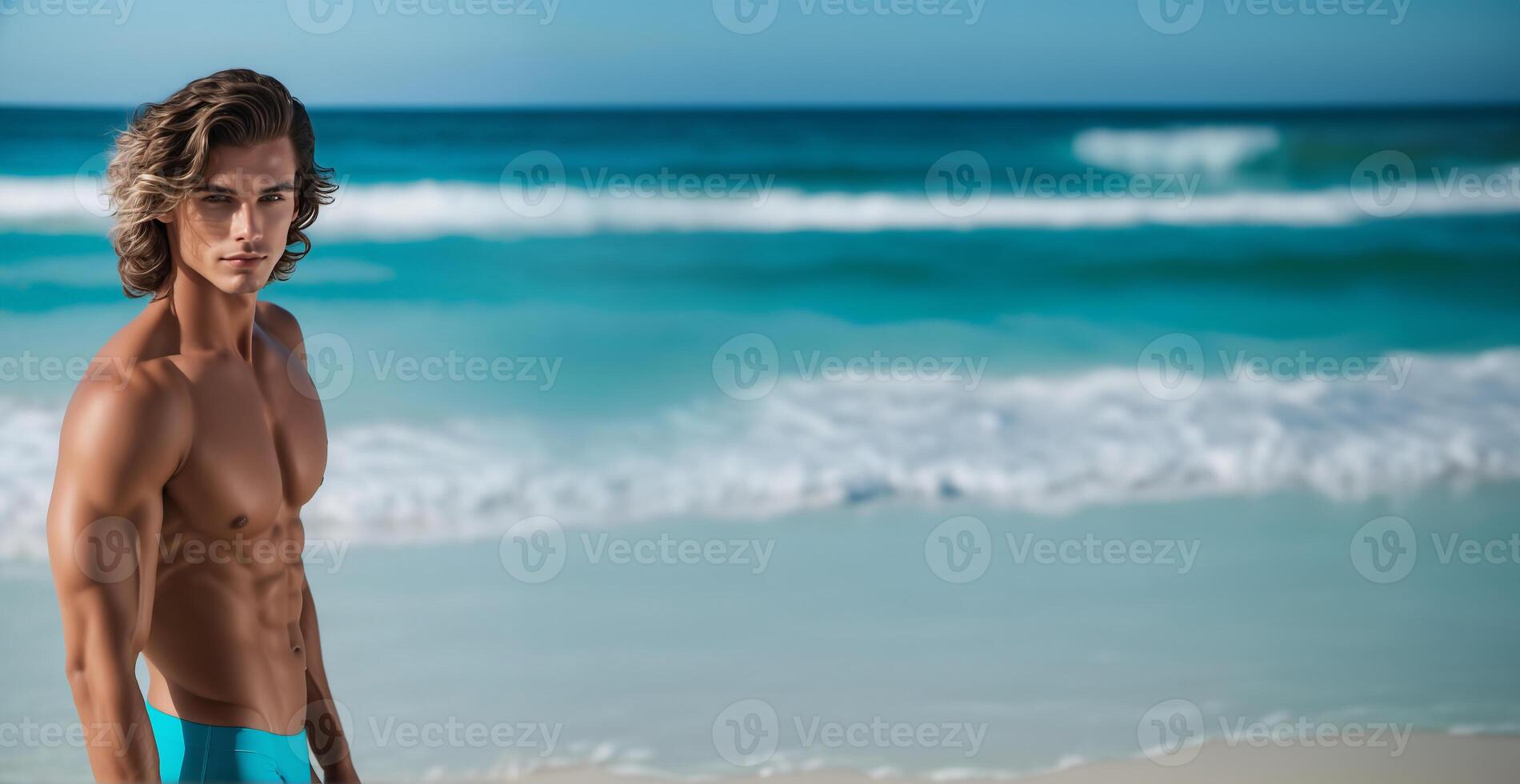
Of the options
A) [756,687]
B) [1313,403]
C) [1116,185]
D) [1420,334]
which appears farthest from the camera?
[1116,185]

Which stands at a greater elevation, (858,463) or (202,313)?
(858,463)

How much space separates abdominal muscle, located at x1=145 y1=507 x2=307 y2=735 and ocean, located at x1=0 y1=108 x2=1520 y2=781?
1.39 ft

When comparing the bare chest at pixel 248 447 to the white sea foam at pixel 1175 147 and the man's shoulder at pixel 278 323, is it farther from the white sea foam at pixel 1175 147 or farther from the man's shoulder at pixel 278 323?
the white sea foam at pixel 1175 147

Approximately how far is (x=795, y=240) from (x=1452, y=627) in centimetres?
608

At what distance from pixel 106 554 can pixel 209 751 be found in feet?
0.95

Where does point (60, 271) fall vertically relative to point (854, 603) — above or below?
above

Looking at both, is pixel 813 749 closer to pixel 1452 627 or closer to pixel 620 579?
pixel 620 579

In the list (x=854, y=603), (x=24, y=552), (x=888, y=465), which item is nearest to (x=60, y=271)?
(x=24, y=552)

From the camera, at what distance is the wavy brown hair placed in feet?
3.43

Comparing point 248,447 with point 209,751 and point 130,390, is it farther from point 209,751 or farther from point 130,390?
point 209,751

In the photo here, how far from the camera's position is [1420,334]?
715 centimetres

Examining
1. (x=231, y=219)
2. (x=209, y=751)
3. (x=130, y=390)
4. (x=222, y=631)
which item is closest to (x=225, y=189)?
(x=231, y=219)

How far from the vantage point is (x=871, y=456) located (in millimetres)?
4609

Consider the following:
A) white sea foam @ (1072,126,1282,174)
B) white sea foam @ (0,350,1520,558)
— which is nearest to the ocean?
white sea foam @ (0,350,1520,558)
